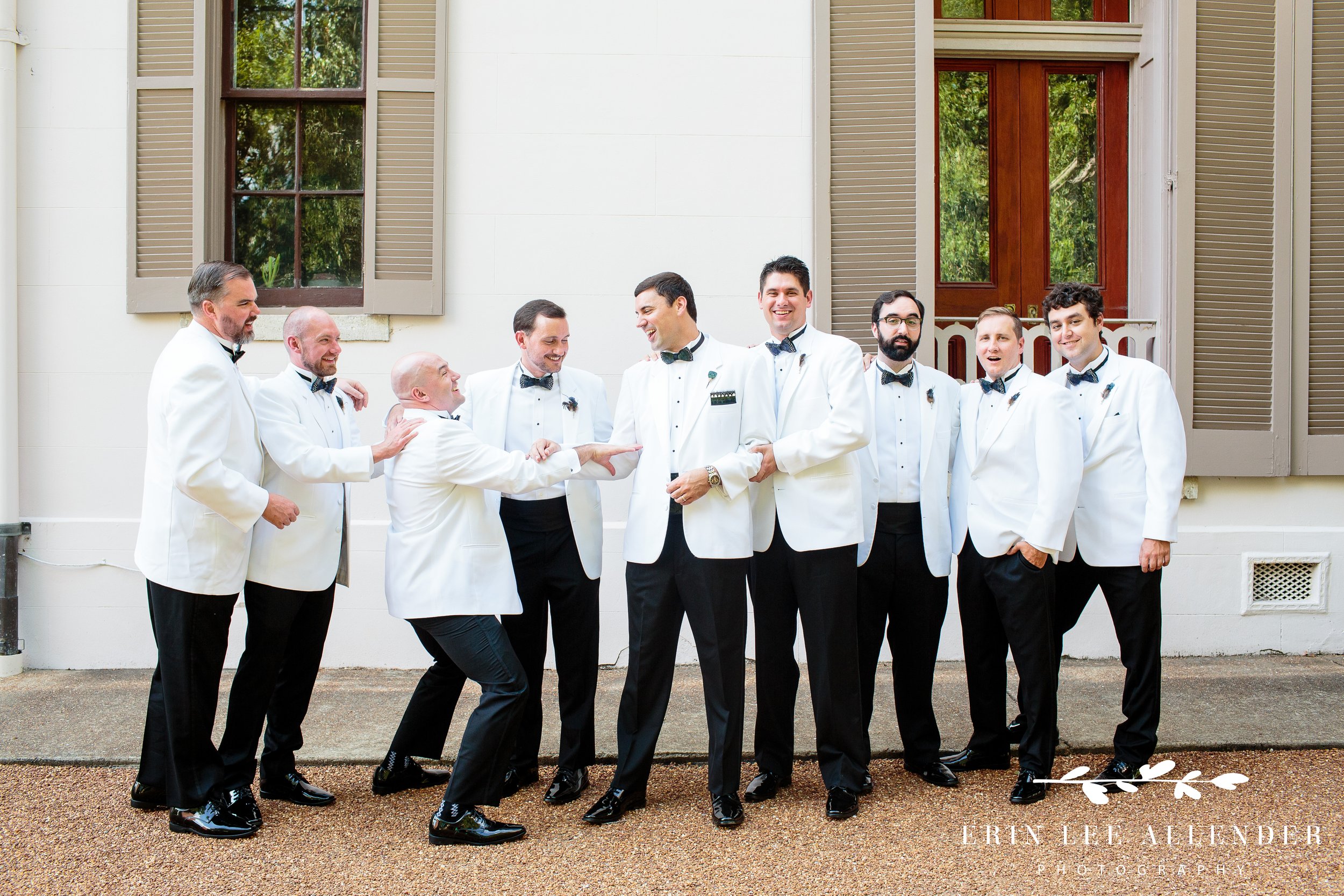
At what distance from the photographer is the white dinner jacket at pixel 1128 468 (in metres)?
3.95

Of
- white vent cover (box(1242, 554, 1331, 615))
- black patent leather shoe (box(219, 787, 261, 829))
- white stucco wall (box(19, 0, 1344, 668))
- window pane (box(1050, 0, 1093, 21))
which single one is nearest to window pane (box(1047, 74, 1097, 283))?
window pane (box(1050, 0, 1093, 21))

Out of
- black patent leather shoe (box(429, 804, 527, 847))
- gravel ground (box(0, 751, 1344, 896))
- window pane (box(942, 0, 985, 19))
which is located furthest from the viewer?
window pane (box(942, 0, 985, 19))

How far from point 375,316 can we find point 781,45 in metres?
2.92

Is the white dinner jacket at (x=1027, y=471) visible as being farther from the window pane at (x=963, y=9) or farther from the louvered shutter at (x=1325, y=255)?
the window pane at (x=963, y=9)

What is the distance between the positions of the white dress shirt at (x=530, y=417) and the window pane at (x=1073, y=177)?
400 cm

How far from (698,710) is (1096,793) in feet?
6.23

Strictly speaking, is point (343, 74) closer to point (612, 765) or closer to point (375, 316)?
point (375, 316)

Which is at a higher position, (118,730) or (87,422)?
(87,422)

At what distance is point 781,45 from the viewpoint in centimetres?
592

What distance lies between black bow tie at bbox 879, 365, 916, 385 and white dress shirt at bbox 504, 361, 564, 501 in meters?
1.36

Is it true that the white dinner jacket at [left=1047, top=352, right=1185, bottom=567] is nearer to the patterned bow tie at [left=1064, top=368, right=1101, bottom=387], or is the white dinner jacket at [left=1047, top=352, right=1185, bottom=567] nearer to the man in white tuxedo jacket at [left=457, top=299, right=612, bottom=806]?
the patterned bow tie at [left=1064, top=368, right=1101, bottom=387]

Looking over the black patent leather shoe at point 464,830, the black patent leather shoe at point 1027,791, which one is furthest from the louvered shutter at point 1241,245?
the black patent leather shoe at point 464,830

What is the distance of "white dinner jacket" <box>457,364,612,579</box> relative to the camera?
13.0 ft

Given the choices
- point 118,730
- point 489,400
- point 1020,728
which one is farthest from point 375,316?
point 1020,728
